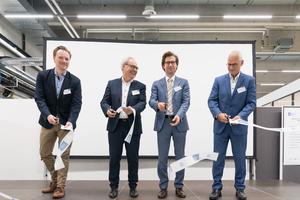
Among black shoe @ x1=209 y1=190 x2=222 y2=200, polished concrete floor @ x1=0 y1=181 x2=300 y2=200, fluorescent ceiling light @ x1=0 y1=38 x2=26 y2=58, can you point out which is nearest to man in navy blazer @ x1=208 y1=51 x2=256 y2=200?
black shoe @ x1=209 y1=190 x2=222 y2=200

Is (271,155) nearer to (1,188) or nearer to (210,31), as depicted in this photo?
(1,188)

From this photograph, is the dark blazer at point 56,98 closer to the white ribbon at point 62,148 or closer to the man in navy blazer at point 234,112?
the white ribbon at point 62,148

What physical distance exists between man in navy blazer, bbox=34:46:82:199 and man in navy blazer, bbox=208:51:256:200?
1.34 meters

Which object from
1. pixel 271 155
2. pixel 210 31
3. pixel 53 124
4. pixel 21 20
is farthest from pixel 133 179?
pixel 210 31

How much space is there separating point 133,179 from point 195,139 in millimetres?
1521

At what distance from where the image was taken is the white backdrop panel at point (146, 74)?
4.38m

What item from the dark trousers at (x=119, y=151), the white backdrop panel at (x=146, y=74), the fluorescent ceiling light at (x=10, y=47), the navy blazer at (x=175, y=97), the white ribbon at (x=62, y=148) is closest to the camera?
the white ribbon at (x=62, y=148)

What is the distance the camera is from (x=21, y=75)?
8.90 m

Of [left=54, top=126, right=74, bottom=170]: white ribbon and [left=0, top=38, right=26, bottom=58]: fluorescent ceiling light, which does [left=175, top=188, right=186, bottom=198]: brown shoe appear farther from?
[left=0, top=38, right=26, bottom=58]: fluorescent ceiling light

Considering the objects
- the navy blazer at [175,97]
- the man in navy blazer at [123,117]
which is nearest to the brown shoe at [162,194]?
the man in navy blazer at [123,117]

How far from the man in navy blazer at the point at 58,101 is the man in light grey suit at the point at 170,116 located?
0.77 m

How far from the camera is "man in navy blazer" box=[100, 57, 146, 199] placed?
311 centimetres

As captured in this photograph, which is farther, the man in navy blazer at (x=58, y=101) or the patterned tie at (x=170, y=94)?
the patterned tie at (x=170, y=94)

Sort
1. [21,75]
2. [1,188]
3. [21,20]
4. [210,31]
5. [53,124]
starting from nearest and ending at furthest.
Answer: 1. [53,124]
2. [1,188]
3. [21,20]
4. [21,75]
5. [210,31]
